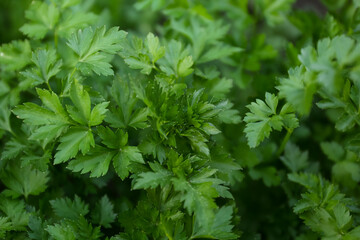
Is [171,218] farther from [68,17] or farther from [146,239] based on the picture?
[68,17]

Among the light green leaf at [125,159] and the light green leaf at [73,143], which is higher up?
the light green leaf at [73,143]

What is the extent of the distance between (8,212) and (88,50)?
0.68 meters

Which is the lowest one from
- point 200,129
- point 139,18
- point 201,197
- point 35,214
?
point 35,214

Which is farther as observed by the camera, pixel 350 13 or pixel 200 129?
pixel 350 13

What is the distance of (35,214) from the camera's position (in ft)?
4.53

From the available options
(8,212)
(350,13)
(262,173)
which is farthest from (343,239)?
(8,212)

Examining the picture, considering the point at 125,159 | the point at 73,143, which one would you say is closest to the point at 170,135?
the point at 125,159

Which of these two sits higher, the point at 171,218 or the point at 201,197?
the point at 201,197

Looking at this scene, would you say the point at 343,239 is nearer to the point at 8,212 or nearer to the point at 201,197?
the point at 201,197

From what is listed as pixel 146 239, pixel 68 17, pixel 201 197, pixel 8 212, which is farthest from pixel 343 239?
pixel 68 17

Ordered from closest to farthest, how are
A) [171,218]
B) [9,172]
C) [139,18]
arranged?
[171,218]
[9,172]
[139,18]

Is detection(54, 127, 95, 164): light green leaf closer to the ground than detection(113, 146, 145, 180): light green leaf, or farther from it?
farther from it

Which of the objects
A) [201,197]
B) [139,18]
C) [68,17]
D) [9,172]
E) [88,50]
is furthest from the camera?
[139,18]

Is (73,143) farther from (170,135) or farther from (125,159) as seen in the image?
(170,135)
